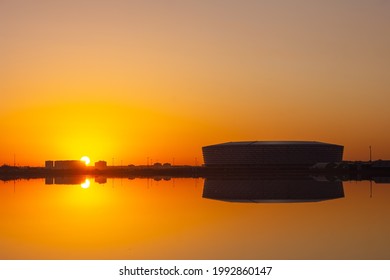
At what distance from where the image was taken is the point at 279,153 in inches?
6604

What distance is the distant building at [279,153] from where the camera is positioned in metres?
167

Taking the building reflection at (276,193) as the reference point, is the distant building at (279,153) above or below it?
above

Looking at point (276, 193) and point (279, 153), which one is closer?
point (276, 193)

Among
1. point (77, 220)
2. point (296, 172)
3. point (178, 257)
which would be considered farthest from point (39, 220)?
point (296, 172)

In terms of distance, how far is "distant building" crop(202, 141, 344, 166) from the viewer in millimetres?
167000

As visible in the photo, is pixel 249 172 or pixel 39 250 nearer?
pixel 39 250

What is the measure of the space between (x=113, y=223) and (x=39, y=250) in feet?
22.7

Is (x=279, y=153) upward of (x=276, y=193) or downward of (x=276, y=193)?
upward

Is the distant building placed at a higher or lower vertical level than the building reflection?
higher

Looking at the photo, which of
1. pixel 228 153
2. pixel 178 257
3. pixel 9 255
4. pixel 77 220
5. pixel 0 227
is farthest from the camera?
pixel 228 153

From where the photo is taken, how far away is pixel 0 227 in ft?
77.2

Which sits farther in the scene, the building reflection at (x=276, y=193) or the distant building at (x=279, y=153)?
the distant building at (x=279, y=153)

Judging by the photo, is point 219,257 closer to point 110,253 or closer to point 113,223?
point 110,253

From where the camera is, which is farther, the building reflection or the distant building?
the distant building
